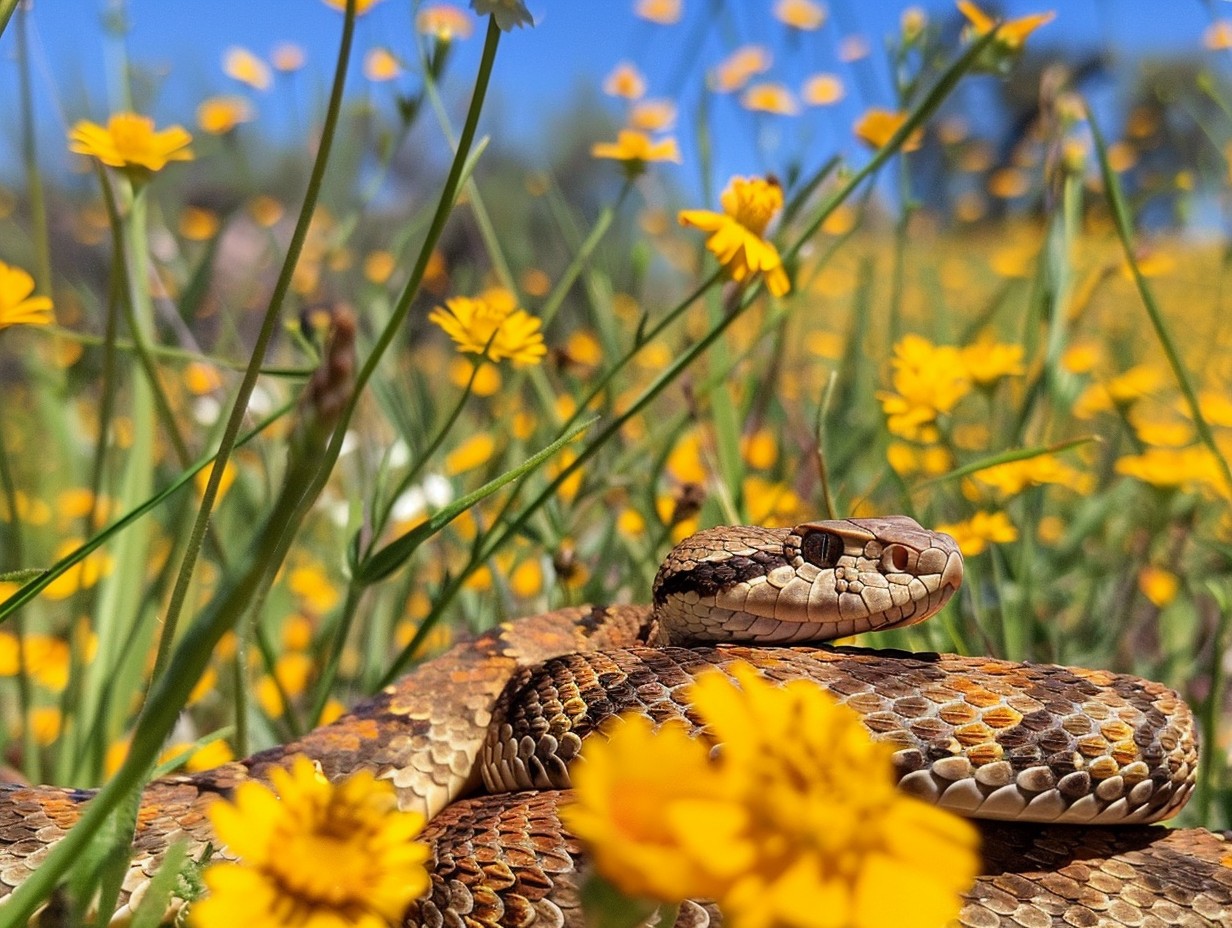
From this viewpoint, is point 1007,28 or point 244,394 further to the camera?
point 1007,28

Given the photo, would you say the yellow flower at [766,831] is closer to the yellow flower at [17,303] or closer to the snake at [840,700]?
the snake at [840,700]

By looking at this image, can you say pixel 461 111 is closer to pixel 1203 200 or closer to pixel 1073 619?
pixel 1203 200

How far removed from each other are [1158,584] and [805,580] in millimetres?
1573

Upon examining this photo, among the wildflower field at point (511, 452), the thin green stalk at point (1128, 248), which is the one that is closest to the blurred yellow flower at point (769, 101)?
the wildflower field at point (511, 452)

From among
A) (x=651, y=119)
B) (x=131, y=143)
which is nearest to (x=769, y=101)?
(x=651, y=119)

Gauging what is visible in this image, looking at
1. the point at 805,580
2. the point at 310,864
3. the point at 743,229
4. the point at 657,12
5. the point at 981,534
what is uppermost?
the point at 657,12

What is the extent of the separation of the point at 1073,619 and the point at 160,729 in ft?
10.9

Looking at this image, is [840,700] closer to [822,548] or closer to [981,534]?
[822,548]

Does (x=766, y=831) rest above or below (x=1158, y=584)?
below

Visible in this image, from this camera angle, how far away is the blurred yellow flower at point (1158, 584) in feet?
9.57

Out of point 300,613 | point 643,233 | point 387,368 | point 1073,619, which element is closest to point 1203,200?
point 1073,619

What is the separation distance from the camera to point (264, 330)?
1156mm

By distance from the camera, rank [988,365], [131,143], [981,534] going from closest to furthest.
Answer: [131,143] → [981,534] → [988,365]

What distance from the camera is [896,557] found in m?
1.78
